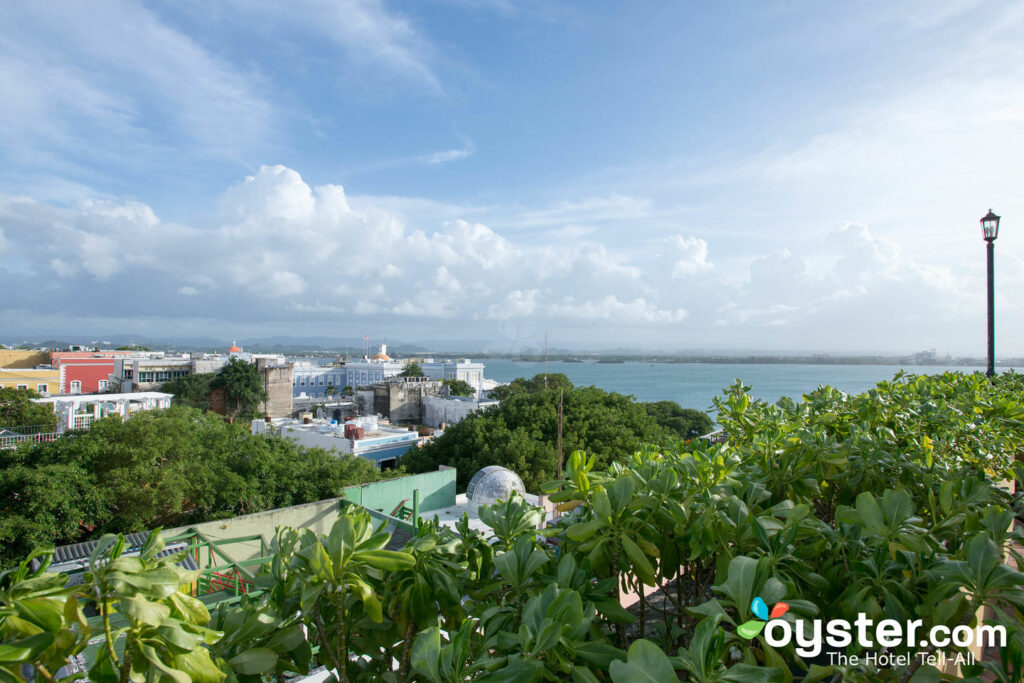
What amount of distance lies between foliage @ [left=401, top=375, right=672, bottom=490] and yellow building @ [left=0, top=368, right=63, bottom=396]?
24.9m

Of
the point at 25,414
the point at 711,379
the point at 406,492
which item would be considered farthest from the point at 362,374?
the point at 711,379

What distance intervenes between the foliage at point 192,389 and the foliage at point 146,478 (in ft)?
84.4

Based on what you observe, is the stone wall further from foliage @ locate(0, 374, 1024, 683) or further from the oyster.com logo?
the oyster.com logo

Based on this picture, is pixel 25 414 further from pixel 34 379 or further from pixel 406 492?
pixel 406 492

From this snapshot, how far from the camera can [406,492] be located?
12.9 metres

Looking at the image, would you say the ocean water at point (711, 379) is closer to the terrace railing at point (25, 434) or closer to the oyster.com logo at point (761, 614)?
the oyster.com logo at point (761, 614)

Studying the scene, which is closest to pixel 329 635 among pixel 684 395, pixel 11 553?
pixel 11 553

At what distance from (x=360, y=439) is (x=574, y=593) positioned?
23412mm

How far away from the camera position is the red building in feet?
118

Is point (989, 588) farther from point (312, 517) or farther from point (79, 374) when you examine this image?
point (79, 374)

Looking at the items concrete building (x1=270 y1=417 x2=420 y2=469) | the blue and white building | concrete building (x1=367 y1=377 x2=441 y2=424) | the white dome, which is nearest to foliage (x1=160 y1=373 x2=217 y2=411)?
concrete building (x1=367 y1=377 x2=441 y2=424)

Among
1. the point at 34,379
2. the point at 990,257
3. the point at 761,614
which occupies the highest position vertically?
the point at 990,257

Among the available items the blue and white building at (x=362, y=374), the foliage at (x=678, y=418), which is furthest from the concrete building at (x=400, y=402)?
the blue and white building at (x=362, y=374)

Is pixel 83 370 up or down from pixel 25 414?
up
